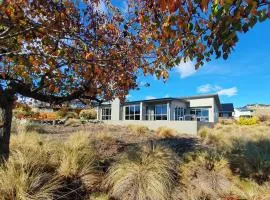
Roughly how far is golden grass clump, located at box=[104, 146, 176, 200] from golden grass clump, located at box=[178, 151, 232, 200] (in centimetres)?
35

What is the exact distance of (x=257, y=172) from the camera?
A: 7.42 meters

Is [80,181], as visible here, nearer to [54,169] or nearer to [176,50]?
[54,169]

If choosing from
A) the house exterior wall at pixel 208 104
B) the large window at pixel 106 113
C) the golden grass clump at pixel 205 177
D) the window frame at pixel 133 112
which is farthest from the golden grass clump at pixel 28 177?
the large window at pixel 106 113

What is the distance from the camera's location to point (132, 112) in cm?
3475

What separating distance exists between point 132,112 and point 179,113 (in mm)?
5670

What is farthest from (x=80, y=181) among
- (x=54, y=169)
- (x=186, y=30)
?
(x=186, y=30)

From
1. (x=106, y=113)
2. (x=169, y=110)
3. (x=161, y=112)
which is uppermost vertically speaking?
(x=106, y=113)

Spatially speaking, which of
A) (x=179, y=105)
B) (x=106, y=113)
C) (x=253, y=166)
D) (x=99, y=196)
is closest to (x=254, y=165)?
(x=253, y=166)

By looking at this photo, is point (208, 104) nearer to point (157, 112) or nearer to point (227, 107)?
point (157, 112)

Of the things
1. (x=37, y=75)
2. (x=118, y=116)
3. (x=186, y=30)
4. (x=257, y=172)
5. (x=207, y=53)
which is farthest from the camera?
(x=118, y=116)

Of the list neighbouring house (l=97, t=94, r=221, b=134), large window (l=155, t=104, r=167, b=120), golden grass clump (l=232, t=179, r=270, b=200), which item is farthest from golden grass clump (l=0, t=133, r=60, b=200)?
large window (l=155, t=104, r=167, b=120)

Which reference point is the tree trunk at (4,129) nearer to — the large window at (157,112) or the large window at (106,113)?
the large window at (157,112)

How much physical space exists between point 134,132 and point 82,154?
967cm

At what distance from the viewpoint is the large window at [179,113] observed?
31.7m
